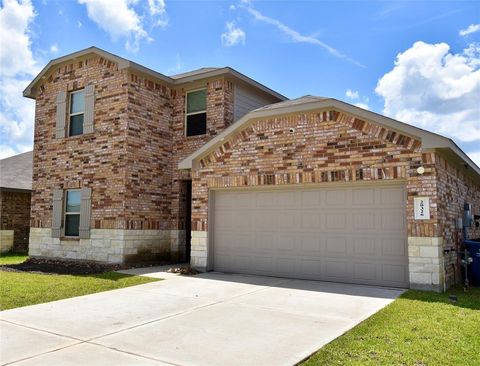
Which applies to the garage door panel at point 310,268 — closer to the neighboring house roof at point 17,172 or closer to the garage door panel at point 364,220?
the garage door panel at point 364,220

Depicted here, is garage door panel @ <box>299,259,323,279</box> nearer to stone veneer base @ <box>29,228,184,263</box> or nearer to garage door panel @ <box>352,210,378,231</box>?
garage door panel @ <box>352,210,378,231</box>

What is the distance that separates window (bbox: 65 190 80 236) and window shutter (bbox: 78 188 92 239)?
445 mm

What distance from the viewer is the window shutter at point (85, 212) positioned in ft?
46.5

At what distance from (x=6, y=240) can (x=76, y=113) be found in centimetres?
729

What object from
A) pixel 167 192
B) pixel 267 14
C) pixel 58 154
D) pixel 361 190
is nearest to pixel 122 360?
pixel 361 190

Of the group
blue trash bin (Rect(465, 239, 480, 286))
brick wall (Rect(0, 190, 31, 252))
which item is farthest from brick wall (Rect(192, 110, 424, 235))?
brick wall (Rect(0, 190, 31, 252))

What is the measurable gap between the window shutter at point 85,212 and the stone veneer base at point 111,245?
8.3 inches

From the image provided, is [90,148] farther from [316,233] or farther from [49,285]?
[316,233]

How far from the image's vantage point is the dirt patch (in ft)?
40.8

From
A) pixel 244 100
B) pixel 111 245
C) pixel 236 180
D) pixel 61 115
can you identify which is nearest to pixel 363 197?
pixel 236 180

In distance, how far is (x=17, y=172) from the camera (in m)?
20.7

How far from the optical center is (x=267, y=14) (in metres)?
10.4

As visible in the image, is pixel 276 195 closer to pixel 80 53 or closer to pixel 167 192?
pixel 167 192

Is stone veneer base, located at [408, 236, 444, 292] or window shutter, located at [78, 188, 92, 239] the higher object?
window shutter, located at [78, 188, 92, 239]
